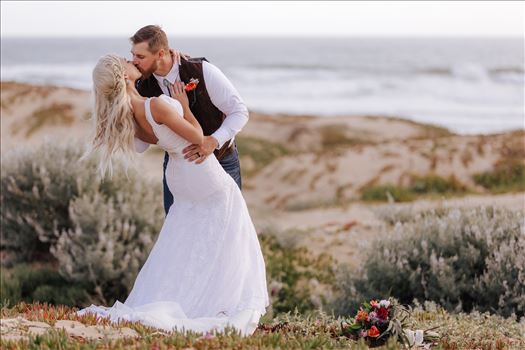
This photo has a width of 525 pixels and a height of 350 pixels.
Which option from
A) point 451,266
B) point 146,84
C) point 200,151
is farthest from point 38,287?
point 451,266

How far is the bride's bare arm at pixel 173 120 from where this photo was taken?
490cm

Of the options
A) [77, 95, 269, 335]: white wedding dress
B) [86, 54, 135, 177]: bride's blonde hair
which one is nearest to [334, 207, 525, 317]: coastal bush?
[77, 95, 269, 335]: white wedding dress

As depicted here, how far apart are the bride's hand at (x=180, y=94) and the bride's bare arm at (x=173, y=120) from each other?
8.2 inches

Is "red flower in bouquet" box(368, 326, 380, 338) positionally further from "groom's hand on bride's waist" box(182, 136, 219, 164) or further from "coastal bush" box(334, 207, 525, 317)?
"coastal bush" box(334, 207, 525, 317)

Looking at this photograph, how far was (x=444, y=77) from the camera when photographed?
57.4 meters

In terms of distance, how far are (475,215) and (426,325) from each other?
3083 mm

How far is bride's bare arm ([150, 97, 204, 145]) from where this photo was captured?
16.1 ft

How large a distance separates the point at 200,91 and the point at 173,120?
72 cm

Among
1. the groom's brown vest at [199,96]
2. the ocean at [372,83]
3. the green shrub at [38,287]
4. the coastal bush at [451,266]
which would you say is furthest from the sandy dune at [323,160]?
the ocean at [372,83]

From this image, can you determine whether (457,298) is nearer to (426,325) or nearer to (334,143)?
(426,325)

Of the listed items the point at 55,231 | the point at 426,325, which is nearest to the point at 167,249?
the point at 426,325

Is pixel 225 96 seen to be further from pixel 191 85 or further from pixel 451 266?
pixel 451 266

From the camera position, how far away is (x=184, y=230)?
529cm

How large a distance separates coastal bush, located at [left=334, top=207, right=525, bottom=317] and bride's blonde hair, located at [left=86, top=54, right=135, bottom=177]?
9.95 feet
